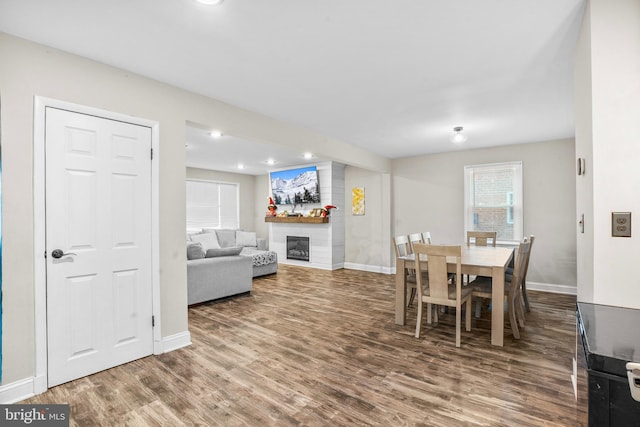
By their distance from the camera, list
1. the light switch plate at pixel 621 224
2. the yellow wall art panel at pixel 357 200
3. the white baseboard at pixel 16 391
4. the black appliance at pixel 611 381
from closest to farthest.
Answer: the black appliance at pixel 611 381 → the light switch plate at pixel 621 224 → the white baseboard at pixel 16 391 → the yellow wall art panel at pixel 357 200

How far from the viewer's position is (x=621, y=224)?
1.66 metres

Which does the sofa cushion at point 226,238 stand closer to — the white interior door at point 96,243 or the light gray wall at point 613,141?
the white interior door at point 96,243

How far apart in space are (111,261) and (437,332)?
3.21 meters

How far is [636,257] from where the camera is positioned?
1.63 meters

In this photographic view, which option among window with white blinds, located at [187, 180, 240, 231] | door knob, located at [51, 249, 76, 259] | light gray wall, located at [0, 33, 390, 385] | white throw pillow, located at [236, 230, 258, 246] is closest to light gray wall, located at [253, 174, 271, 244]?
window with white blinds, located at [187, 180, 240, 231]

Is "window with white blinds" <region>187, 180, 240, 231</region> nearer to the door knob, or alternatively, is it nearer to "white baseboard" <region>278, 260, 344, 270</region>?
"white baseboard" <region>278, 260, 344, 270</region>

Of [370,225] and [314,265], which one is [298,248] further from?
[370,225]

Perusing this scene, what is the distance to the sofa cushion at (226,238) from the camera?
770 cm

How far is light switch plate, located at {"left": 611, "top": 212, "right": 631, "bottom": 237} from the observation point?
164cm

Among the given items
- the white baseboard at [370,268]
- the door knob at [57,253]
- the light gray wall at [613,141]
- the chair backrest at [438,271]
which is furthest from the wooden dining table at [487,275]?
the white baseboard at [370,268]

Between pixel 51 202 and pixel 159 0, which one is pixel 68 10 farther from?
pixel 51 202

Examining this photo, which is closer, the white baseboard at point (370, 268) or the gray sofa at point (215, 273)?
the gray sofa at point (215, 273)

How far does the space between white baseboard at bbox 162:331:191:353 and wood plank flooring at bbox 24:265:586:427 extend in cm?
8

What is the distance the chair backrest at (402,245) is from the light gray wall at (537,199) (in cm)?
222
